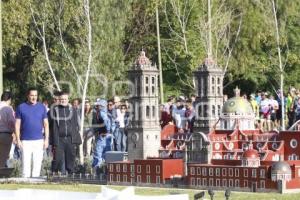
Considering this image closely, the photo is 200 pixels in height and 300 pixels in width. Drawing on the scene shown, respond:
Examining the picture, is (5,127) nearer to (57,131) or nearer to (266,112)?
(57,131)

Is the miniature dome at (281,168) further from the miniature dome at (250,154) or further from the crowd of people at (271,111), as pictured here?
the crowd of people at (271,111)

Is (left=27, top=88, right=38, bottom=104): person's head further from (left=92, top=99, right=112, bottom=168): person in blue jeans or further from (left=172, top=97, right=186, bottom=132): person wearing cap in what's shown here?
(left=172, top=97, right=186, bottom=132): person wearing cap

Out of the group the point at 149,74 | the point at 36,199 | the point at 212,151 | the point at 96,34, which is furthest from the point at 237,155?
the point at 96,34

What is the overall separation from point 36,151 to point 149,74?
201 inches

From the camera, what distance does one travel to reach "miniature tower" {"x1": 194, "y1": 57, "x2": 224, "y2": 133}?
80.4 ft

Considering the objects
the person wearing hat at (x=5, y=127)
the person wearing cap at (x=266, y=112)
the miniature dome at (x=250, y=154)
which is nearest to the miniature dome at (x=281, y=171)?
the miniature dome at (x=250, y=154)

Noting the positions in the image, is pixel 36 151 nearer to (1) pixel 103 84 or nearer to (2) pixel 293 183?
(2) pixel 293 183

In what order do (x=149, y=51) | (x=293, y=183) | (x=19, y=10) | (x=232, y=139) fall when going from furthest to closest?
(x=149, y=51) → (x=19, y=10) → (x=232, y=139) → (x=293, y=183)

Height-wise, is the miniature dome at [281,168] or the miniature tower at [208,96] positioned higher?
the miniature tower at [208,96]

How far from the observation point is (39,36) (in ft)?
153

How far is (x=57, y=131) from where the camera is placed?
20.9m

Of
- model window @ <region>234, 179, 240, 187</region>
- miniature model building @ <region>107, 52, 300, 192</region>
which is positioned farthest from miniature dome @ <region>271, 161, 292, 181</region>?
model window @ <region>234, 179, 240, 187</region>

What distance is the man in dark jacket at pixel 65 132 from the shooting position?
20625 mm

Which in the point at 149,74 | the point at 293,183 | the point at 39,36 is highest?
the point at 39,36
